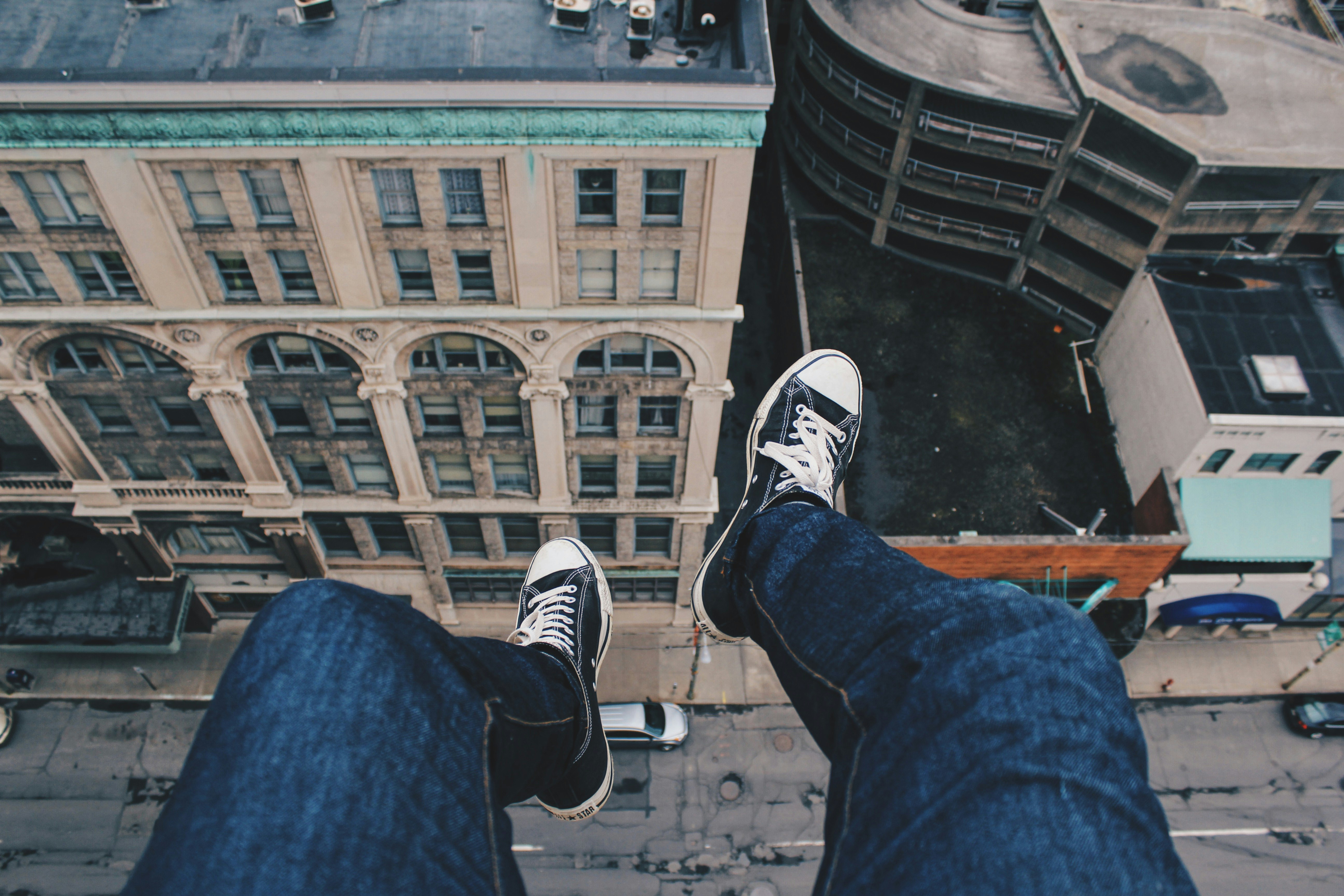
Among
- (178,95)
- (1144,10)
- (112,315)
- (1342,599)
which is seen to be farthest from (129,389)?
(1342,599)

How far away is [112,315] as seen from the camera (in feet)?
67.4

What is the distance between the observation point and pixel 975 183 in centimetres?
3322

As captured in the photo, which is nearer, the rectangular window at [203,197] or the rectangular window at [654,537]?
the rectangular window at [203,197]

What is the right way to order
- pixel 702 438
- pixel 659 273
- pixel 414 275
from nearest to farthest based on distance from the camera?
pixel 414 275 < pixel 659 273 < pixel 702 438

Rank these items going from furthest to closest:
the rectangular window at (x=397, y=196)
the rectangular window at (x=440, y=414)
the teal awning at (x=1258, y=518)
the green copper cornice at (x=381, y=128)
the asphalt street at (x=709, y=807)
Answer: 1. the teal awning at (x=1258, y=518)
2. the asphalt street at (x=709, y=807)
3. the rectangular window at (x=440, y=414)
4. the rectangular window at (x=397, y=196)
5. the green copper cornice at (x=381, y=128)

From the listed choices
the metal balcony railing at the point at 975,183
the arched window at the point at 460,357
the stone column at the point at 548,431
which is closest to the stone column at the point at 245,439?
the arched window at the point at 460,357

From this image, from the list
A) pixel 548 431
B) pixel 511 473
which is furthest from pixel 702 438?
pixel 511 473

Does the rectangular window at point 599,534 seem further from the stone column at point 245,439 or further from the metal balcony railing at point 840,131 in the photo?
the metal balcony railing at point 840,131

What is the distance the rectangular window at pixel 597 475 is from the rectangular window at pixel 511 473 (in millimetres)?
1662

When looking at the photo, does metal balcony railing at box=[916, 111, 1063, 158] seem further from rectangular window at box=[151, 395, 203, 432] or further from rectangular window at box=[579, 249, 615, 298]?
rectangular window at box=[151, 395, 203, 432]

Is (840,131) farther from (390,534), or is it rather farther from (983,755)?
(983,755)

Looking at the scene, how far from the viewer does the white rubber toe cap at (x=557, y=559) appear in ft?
62.3

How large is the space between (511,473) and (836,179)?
2114 cm

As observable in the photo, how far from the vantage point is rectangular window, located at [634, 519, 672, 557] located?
1115 inches
